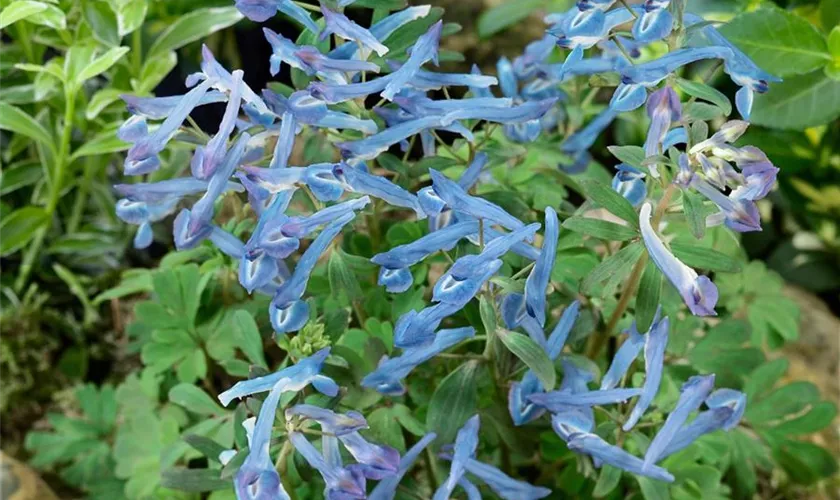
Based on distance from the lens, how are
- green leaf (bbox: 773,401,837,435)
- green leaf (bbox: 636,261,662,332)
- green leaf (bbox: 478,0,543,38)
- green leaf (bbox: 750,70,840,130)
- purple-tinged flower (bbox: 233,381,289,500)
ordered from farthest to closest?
green leaf (bbox: 478,0,543,38) < green leaf (bbox: 750,70,840,130) < green leaf (bbox: 773,401,837,435) < green leaf (bbox: 636,261,662,332) < purple-tinged flower (bbox: 233,381,289,500)

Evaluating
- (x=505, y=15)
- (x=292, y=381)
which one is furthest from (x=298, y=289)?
(x=505, y=15)

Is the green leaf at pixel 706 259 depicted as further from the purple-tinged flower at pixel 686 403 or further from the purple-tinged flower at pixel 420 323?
the purple-tinged flower at pixel 420 323

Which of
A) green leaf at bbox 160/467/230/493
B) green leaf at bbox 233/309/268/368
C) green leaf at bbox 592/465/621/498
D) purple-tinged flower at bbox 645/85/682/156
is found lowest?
green leaf at bbox 592/465/621/498

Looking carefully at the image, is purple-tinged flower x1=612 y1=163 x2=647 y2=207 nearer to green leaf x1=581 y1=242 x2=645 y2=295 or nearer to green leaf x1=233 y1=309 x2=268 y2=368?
green leaf x1=581 y1=242 x2=645 y2=295

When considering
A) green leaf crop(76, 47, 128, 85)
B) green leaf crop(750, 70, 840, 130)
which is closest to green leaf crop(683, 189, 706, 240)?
green leaf crop(750, 70, 840, 130)

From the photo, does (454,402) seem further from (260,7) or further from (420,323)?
(260,7)

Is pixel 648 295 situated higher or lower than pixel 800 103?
higher

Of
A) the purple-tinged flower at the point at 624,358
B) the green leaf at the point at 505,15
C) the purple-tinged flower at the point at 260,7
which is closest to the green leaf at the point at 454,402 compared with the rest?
the purple-tinged flower at the point at 624,358
